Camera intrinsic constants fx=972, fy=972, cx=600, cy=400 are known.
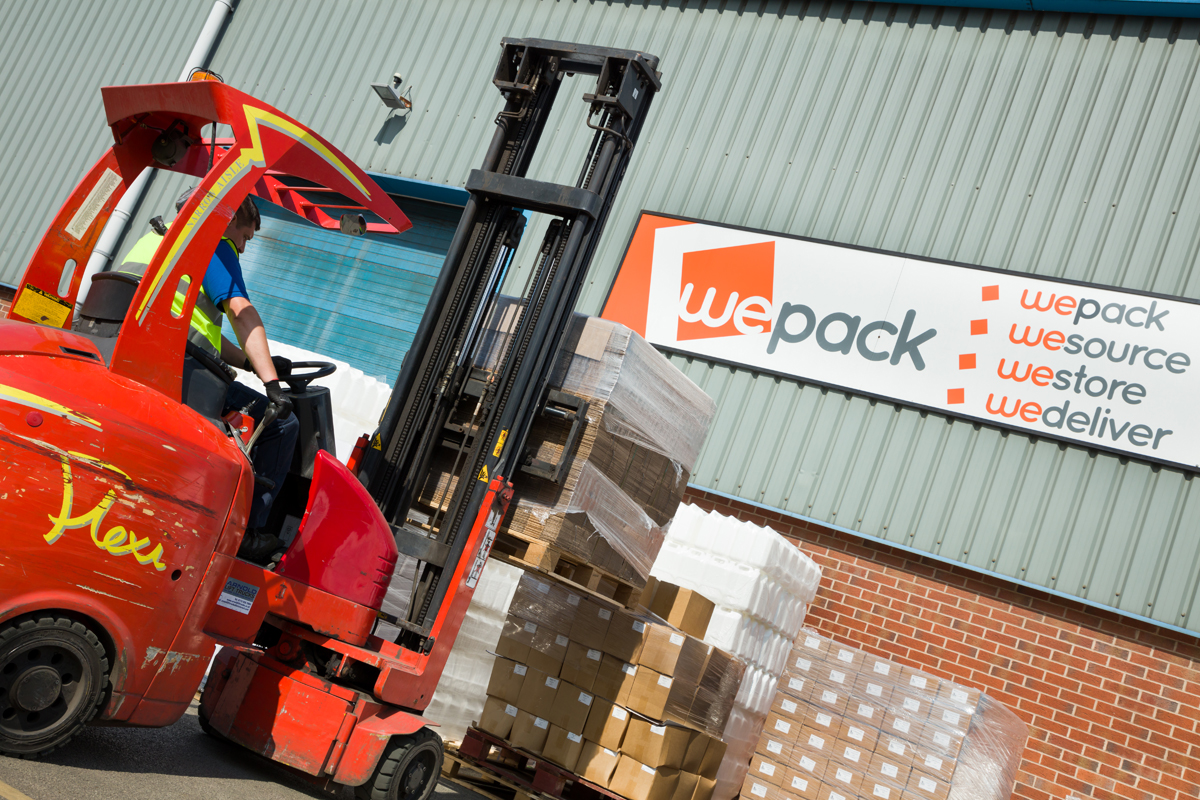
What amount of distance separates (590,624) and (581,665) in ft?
0.88

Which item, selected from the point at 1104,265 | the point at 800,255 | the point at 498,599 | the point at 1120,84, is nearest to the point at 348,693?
the point at 498,599

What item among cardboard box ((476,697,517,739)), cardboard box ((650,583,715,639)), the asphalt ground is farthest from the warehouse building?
the asphalt ground

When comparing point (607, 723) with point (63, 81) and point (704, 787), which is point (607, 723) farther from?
point (63, 81)

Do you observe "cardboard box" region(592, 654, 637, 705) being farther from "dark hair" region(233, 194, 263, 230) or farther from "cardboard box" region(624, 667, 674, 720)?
"dark hair" region(233, 194, 263, 230)

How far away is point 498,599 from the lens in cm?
689

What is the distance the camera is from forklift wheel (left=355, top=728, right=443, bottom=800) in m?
4.00

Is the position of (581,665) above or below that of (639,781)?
above

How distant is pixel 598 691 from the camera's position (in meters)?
6.05

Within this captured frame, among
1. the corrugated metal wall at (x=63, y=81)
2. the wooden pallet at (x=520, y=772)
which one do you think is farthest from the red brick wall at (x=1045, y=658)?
the corrugated metal wall at (x=63, y=81)

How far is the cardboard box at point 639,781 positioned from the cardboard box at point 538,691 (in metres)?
0.57

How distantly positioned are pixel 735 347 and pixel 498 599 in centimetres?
360

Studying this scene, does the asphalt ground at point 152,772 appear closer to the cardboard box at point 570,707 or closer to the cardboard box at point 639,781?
the cardboard box at point 570,707

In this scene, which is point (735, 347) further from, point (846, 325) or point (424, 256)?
point (424, 256)

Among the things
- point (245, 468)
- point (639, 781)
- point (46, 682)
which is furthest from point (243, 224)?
point (639, 781)
